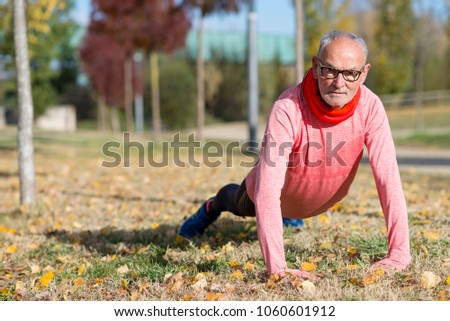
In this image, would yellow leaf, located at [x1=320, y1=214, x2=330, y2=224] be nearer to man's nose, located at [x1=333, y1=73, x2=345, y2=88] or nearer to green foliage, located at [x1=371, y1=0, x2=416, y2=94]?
man's nose, located at [x1=333, y1=73, x2=345, y2=88]

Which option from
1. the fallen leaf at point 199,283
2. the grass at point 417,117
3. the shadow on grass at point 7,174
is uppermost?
the fallen leaf at point 199,283

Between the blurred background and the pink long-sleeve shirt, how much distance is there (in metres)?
12.5

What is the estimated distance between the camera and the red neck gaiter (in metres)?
3.51

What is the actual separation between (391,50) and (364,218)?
2599 centimetres

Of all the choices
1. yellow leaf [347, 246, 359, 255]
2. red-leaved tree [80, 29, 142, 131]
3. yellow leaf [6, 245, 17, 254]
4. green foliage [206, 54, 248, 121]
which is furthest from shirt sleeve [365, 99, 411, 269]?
green foliage [206, 54, 248, 121]

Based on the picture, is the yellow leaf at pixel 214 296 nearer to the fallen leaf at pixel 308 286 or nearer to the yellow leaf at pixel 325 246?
the fallen leaf at pixel 308 286

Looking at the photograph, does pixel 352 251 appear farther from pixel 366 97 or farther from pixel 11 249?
pixel 11 249

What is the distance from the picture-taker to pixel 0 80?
44.8 metres

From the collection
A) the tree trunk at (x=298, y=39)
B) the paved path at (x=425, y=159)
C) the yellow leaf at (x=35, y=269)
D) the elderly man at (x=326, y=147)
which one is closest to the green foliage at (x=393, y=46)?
the paved path at (x=425, y=159)

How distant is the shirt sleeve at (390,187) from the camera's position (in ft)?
11.9

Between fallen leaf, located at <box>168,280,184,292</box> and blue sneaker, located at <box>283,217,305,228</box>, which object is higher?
fallen leaf, located at <box>168,280,184,292</box>

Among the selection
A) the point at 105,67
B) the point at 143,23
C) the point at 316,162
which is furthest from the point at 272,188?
the point at 105,67

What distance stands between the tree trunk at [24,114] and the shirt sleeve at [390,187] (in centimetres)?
467

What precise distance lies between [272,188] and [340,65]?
742 millimetres
